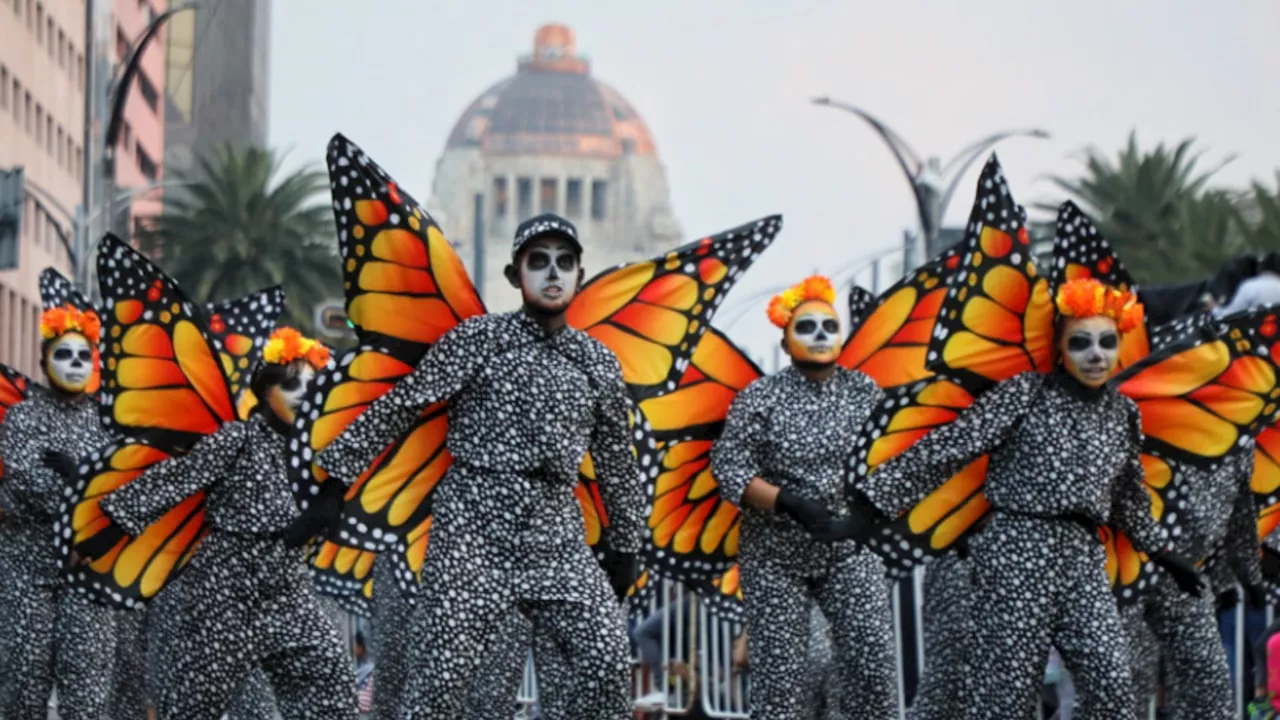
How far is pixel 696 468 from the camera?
14.5 m

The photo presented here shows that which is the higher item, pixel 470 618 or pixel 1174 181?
pixel 1174 181

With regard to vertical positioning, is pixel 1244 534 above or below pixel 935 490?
above

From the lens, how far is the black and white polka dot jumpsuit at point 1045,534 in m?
11.6

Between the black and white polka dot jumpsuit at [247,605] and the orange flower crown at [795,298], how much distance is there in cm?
251

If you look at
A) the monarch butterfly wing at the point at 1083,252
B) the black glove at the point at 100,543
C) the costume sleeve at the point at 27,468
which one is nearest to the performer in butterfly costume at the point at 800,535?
the monarch butterfly wing at the point at 1083,252

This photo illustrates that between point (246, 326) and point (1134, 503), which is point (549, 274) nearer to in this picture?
point (1134, 503)

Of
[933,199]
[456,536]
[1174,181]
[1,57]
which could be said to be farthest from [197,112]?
[456,536]

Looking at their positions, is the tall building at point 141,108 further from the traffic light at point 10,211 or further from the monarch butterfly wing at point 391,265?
the monarch butterfly wing at point 391,265

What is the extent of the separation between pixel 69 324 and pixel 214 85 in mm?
75754

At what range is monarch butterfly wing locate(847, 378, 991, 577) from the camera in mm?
12320

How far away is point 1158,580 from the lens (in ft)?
43.9

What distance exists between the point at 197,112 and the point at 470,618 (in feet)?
299

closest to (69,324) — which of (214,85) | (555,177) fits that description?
(214,85)

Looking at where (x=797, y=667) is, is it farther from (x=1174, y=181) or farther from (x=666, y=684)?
(x=1174, y=181)
